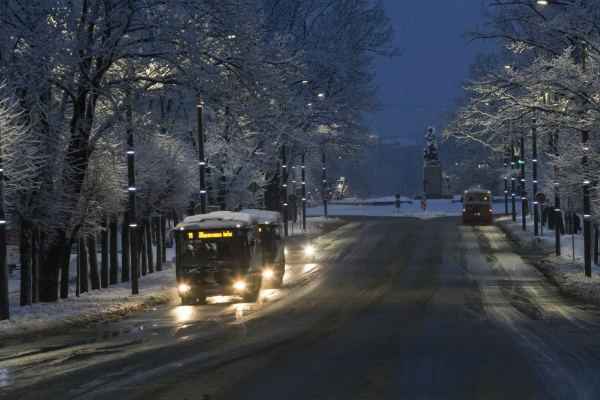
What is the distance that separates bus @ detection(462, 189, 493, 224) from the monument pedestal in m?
45.0

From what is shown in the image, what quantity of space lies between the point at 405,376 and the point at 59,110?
16297mm

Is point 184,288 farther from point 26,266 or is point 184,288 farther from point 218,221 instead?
point 26,266

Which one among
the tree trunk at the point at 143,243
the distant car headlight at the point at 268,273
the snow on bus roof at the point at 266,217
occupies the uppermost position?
the snow on bus roof at the point at 266,217

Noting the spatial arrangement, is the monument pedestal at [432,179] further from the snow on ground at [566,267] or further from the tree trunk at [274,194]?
the snow on ground at [566,267]

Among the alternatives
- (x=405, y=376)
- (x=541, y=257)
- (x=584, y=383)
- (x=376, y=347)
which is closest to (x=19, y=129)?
(x=376, y=347)

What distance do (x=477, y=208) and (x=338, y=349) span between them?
59679 mm

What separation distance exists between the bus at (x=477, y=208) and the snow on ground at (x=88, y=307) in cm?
4160

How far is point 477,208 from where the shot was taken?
7562 centimetres

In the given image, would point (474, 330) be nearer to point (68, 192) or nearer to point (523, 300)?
point (523, 300)

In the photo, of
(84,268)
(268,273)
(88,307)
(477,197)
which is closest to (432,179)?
(477,197)

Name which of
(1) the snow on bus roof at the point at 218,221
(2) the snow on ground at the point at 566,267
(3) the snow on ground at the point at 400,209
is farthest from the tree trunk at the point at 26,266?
(3) the snow on ground at the point at 400,209

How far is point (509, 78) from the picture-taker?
30.3 metres

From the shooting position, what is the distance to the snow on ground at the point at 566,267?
3058 cm

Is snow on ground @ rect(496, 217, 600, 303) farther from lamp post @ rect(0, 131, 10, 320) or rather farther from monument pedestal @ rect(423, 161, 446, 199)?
monument pedestal @ rect(423, 161, 446, 199)
